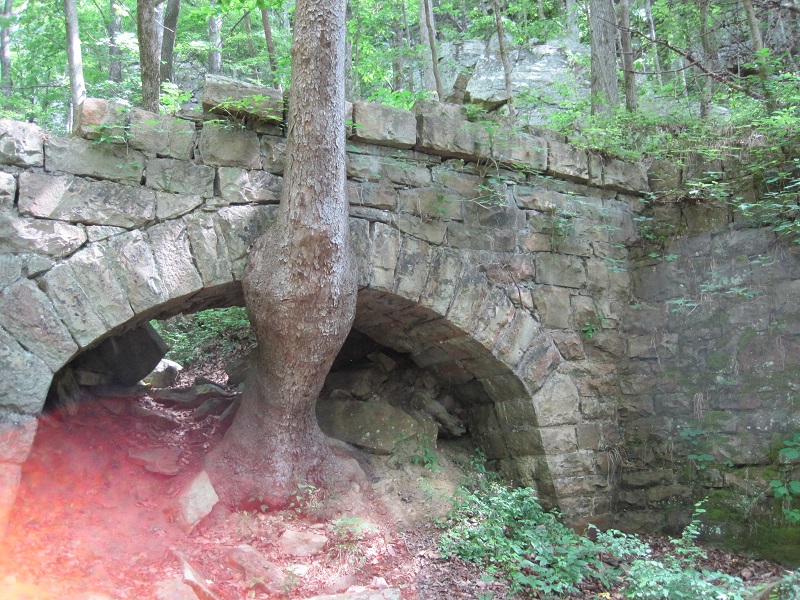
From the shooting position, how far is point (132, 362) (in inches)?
180

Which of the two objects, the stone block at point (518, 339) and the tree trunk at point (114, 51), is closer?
the stone block at point (518, 339)

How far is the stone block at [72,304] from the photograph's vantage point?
3.09 m

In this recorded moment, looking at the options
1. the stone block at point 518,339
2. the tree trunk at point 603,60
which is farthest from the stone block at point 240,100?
the tree trunk at point 603,60

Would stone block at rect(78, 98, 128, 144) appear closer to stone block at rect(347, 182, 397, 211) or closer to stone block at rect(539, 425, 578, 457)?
stone block at rect(347, 182, 397, 211)

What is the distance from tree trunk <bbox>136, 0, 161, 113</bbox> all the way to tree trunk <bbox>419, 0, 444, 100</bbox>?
12.9 feet

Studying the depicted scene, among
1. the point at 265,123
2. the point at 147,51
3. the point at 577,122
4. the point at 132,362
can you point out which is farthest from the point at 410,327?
the point at 147,51

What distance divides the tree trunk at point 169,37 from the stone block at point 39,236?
490 cm

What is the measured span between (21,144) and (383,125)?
6.69ft

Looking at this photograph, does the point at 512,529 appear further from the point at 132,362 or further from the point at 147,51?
the point at 147,51

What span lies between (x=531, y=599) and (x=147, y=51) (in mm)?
4788

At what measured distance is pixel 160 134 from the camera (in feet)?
11.5

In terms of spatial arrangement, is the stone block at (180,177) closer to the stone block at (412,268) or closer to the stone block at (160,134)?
the stone block at (160,134)

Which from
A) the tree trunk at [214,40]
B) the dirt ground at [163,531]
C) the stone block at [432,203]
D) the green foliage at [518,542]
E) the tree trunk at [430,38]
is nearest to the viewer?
the dirt ground at [163,531]

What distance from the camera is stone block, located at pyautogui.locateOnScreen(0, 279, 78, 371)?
299 cm
